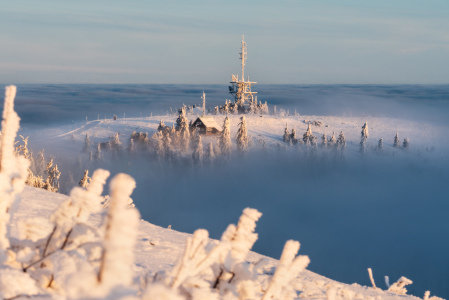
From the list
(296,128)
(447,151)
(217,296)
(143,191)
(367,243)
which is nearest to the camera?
(217,296)

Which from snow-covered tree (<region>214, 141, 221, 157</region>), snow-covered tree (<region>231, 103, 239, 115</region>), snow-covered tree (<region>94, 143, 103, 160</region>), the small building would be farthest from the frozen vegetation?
the small building

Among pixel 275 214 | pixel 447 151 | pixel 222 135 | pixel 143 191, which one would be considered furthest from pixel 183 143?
pixel 447 151

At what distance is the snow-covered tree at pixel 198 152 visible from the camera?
2499 inches

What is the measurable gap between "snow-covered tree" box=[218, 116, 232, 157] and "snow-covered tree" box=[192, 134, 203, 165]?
3066mm

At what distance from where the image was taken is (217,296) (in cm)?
253

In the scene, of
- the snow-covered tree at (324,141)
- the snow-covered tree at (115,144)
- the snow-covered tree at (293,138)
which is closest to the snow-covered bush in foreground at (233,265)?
the snow-covered tree at (293,138)

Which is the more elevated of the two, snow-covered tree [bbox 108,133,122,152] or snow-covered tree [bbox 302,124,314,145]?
snow-covered tree [bbox 302,124,314,145]

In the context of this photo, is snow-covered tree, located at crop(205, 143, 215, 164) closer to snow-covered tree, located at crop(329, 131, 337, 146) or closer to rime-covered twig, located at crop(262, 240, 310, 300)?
snow-covered tree, located at crop(329, 131, 337, 146)

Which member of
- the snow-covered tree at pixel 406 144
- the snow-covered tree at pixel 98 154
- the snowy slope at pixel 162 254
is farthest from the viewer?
the snow-covered tree at pixel 406 144

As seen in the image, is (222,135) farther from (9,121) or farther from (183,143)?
(9,121)

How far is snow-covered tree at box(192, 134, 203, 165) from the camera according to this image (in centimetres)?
6347

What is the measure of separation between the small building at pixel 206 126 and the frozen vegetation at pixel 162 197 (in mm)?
988

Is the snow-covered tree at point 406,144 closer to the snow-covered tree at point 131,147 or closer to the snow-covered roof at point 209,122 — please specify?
the snow-covered roof at point 209,122

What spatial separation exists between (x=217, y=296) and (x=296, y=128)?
67.2 meters
